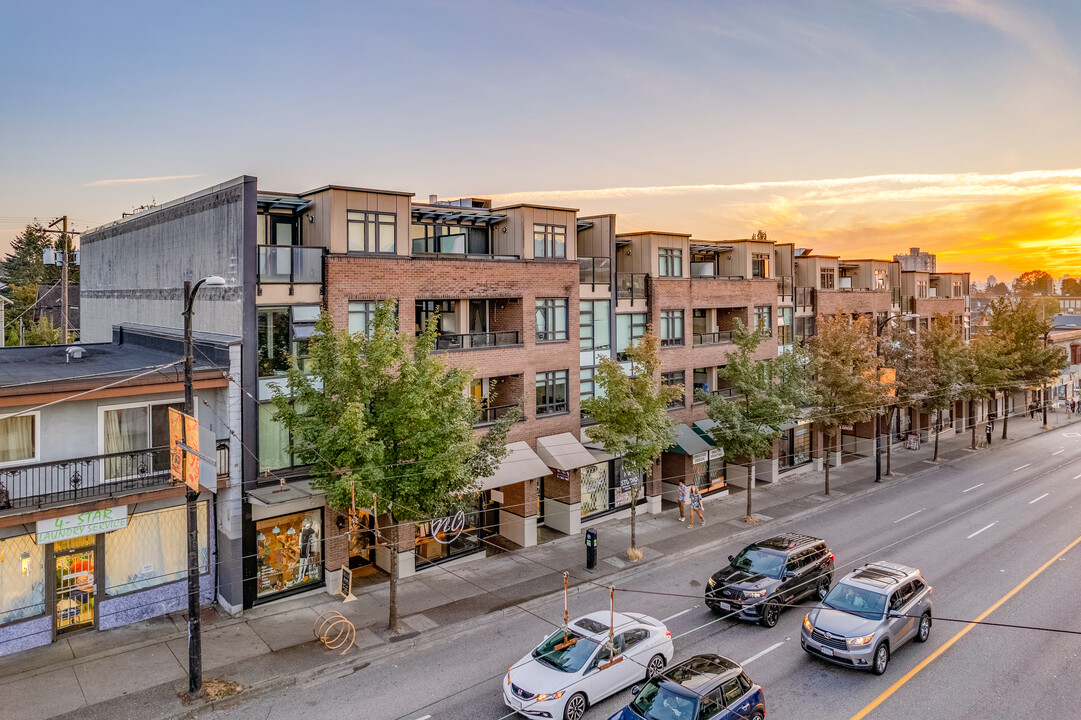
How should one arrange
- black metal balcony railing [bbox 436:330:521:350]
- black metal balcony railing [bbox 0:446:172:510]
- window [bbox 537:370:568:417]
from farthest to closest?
window [bbox 537:370:568:417] → black metal balcony railing [bbox 436:330:521:350] → black metal balcony railing [bbox 0:446:172:510]

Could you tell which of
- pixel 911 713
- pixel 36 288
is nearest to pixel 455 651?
pixel 911 713

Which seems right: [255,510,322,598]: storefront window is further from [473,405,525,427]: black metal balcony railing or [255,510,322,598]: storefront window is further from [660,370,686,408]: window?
[660,370,686,408]: window

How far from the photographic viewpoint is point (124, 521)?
17.9 meters

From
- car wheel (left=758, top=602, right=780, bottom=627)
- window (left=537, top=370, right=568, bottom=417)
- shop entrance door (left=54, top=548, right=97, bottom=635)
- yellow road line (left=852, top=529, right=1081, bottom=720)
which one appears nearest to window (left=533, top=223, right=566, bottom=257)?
window (left=537, top=370, right=568, bottom=417)

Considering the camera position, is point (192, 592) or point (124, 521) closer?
point (192, 592)

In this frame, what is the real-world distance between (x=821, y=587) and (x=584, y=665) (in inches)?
389

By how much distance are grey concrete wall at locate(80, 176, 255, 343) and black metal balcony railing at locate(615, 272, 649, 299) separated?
53.1ft

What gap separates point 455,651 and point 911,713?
10.6 m

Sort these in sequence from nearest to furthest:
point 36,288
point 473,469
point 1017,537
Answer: point 473,469 < point 1017,537 < point 36,288

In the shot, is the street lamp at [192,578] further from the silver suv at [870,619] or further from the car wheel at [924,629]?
the car wheel at [924,629]

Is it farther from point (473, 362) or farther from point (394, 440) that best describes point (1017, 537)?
Answer: point (394, 440)

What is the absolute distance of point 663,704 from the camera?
509 inches

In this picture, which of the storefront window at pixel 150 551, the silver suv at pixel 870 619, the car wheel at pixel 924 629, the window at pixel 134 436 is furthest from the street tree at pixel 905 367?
the window at pixel 134 436

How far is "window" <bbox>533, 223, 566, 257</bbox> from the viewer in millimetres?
27344
